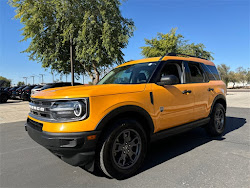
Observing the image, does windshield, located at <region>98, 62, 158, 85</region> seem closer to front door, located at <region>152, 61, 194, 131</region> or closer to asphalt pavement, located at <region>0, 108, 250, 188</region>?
front door, located at <region>152, 61, 194, 131</region>

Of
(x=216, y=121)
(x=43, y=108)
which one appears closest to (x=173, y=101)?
(x=216, y=121)

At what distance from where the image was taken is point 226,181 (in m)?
2.64

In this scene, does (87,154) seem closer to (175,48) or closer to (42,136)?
(42,136)

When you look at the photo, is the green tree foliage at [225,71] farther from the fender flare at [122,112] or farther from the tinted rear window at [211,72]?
the fender flare at [122,112]

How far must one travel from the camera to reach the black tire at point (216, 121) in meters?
4.58

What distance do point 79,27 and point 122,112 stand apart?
48.2ft

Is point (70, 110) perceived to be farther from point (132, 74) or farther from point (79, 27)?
point (79, 27)

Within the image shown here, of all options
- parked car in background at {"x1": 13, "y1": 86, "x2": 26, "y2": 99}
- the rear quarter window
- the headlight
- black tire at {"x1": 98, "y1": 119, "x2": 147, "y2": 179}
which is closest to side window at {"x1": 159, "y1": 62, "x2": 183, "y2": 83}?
the rear quarter window

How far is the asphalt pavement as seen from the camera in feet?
8.78

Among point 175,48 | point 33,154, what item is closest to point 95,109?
point 33,154

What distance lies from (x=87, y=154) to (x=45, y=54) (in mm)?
16304

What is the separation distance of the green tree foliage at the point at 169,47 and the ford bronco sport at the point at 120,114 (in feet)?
60.5

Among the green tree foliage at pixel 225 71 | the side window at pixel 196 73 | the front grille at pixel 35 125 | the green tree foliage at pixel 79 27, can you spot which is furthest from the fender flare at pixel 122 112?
the green tree foliage at pixel 225 71

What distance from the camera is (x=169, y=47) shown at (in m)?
21.9
